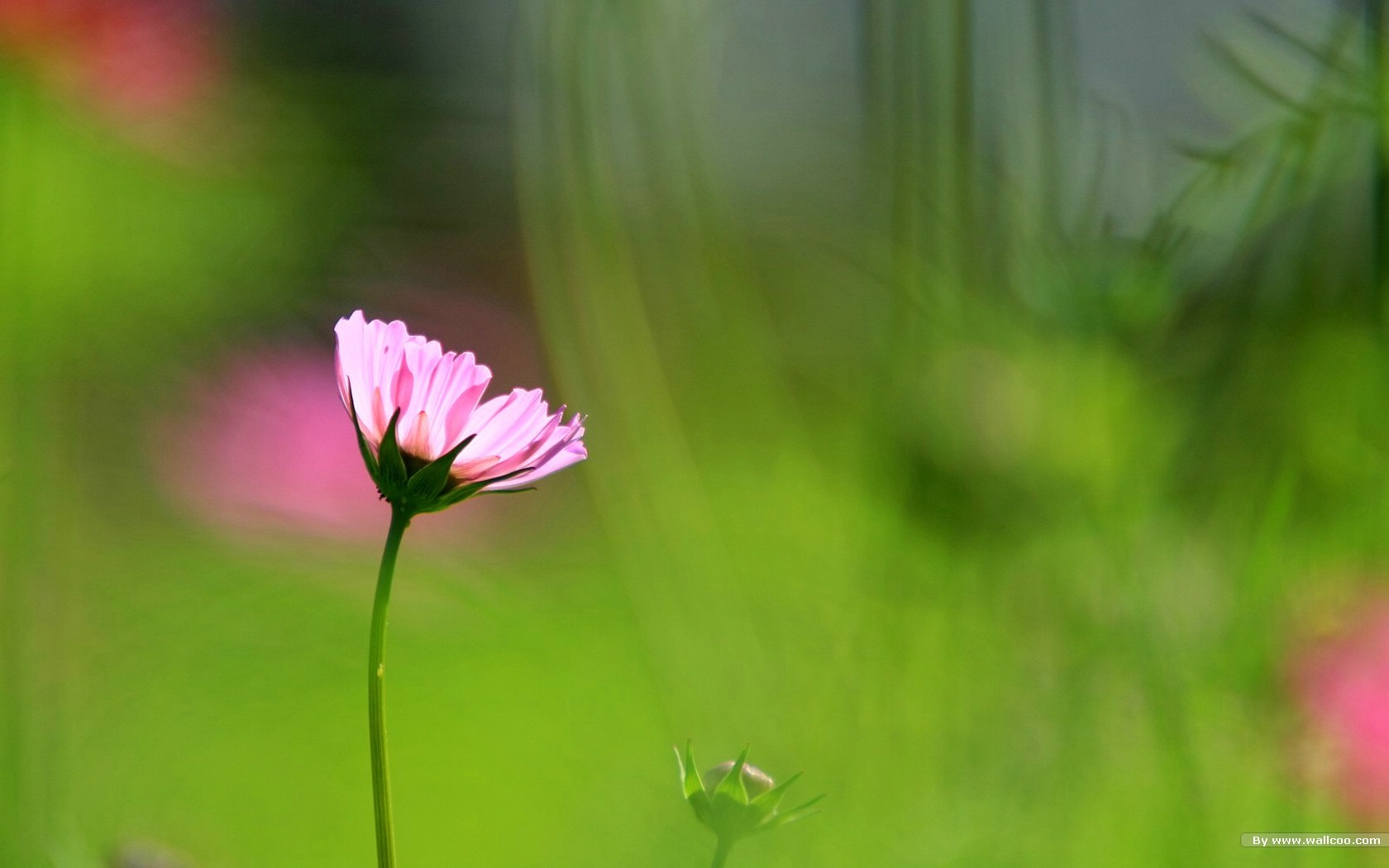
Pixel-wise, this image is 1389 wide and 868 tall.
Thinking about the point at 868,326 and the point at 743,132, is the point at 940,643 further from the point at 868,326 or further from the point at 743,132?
the point at 743,132

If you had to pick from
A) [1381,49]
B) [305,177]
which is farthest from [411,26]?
[1381,49]

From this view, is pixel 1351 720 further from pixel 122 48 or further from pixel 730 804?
pixel 122 48

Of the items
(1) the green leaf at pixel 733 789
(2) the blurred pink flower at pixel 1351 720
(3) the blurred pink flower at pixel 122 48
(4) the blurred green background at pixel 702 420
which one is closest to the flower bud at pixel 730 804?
(1) the green leaf at pixel 733 789

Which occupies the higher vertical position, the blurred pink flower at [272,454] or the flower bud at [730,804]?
the blurred pink flower at [272,454]

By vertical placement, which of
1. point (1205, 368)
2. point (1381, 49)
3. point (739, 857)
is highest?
point (1381, 49)

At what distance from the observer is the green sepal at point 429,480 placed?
0.18 meters

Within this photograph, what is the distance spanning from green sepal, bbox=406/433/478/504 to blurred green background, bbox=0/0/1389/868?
243 mm

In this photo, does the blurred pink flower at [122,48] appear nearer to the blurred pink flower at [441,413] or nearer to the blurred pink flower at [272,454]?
the blurred pink flower at [272,454]

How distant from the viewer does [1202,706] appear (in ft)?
1.30

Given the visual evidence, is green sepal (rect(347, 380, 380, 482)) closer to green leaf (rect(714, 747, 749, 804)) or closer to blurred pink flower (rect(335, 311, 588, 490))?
blurred pink flower (rect(335, 311, 588, 490))

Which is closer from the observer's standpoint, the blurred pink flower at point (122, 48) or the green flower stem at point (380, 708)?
the green flower stem at point (380, 708)

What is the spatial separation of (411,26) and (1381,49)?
0.44 metres

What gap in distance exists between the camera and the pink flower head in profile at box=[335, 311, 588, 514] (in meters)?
0.18

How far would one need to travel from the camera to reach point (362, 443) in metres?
0.18
